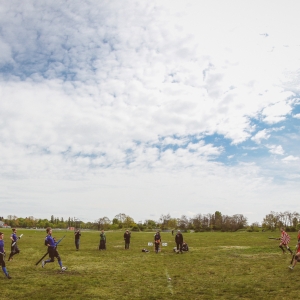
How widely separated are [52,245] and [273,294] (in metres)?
10.6

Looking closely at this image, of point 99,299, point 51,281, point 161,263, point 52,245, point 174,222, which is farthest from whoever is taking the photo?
point 174,222

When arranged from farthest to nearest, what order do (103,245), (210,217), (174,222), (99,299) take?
(174,222), (210,217), (103,245), (99,299)

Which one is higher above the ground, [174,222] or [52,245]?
[52,245]

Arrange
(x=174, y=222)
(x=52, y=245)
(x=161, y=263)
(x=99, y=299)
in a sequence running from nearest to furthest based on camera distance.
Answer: (x=99, y=299), (x=52, y=245), (x=161, y=263), (x=174, y=222)

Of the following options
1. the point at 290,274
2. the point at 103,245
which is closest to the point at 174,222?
the point at 103,245

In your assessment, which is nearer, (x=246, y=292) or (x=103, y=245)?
(x=246, y=292)

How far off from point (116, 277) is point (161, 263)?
5791 millimetres

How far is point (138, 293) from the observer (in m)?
11.8

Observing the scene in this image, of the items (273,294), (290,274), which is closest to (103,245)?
(290,274)

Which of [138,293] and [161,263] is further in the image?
[161,263]

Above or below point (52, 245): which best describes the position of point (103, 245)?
below

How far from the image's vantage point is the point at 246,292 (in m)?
11.8

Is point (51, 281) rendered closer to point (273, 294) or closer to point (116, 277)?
point (116, 277)

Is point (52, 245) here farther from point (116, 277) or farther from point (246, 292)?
point (246, 292)
